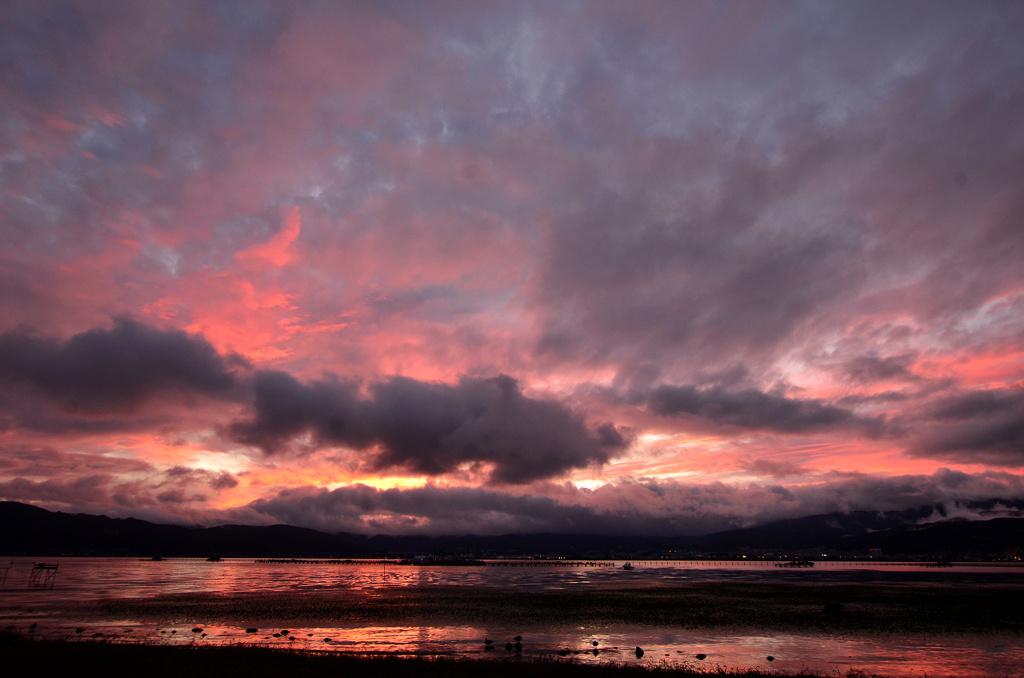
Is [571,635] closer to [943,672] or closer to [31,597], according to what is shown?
[943,672]

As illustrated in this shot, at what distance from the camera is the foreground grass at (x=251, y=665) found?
98.9 feet

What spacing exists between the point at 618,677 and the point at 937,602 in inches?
2860

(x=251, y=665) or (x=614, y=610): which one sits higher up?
(x=251, y=665)

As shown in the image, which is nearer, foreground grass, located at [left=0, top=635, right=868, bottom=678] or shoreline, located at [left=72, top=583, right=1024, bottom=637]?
foreground grass, located at [left=0, top=635, right=868, bottom=678]

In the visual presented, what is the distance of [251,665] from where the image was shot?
32.4 meters

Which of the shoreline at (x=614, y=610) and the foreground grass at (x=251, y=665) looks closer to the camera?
the foreground grass at (x=251, y=665)

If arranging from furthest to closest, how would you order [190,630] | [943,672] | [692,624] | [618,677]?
[692,624]
[190,630]
[943,672]
[618,677]

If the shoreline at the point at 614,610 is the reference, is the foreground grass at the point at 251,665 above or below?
above

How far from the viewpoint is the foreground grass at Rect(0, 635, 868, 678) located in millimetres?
30141

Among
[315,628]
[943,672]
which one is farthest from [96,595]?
[943,672]

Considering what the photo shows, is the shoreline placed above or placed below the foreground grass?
below

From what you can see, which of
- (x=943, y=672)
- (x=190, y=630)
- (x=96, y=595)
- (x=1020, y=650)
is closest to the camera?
(x=943, y=672)

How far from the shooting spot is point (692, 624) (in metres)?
56.6

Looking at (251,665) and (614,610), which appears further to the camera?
(614,610)
